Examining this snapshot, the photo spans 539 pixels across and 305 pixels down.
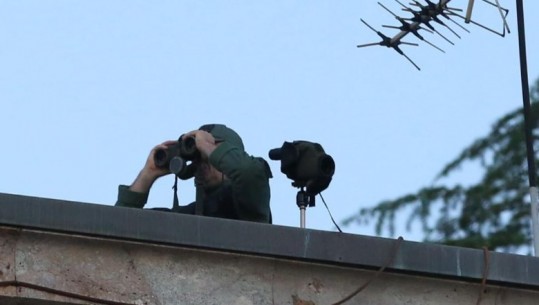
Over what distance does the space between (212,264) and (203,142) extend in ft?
3.99

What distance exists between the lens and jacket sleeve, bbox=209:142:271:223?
6.84m

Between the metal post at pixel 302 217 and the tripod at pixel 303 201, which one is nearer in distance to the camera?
the metal post at pixel 302 217

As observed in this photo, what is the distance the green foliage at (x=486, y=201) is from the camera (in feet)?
51.3

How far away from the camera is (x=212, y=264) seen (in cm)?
593

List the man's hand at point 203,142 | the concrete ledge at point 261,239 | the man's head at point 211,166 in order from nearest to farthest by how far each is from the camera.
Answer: the concrete ledge at point 261,239
the man's hand at point 203,142
the man's head at point 211,166

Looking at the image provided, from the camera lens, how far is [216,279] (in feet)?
19.5

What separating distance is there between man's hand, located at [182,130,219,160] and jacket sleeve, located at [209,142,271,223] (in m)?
0.06

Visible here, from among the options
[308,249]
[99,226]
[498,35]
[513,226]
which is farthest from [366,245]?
[513,226]

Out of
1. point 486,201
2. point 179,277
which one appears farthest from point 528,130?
point 486,201

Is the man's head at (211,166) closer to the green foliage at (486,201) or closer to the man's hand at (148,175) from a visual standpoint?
the man's hand at (148,175)

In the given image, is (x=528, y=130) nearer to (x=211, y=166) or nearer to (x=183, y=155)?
(x=211, y=166)

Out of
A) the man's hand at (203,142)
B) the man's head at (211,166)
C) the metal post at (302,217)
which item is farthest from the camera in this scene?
the man's head at (211,166)

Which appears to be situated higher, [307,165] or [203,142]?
[203,142]

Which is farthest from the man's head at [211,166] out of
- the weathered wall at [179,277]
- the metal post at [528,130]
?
the metal post at [528,130]
